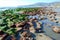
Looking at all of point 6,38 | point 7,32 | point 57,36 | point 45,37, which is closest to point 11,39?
point 6,38

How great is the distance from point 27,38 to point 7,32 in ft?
7.99

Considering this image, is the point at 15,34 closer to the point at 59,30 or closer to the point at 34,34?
the point at 34,34

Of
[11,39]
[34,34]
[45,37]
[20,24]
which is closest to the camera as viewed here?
[11,39]


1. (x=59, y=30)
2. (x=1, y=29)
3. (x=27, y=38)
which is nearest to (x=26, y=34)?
(x=27, y=38)

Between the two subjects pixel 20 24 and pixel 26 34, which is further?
pixel 20 24

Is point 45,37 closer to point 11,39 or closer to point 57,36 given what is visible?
point 57,36

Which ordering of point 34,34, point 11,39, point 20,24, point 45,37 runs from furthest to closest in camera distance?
1. point 20,24
2. point 34,34
3. point 45,37
4. point 11,39

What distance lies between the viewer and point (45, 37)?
1675 centimetres

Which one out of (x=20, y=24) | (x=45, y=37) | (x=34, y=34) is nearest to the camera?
(x=45, y=37)

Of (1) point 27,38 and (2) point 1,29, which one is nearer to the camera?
(1) point 27,38

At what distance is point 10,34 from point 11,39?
1.54 metres

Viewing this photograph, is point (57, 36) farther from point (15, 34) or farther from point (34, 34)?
point (15, 34)

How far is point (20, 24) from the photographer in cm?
2078

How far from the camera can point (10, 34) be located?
1709 centimetres
